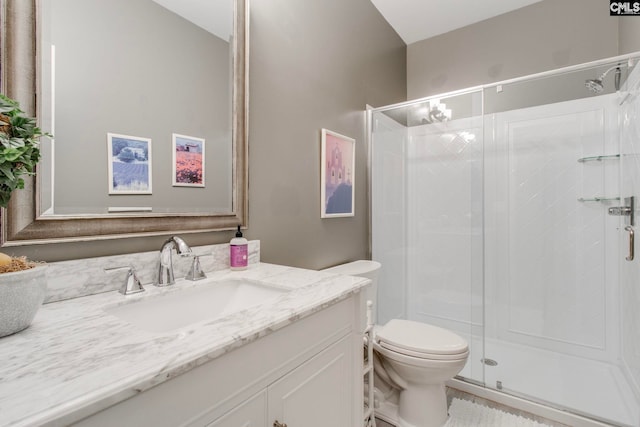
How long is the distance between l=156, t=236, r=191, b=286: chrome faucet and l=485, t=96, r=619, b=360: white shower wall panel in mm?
2196

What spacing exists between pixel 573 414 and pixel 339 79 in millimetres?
2255

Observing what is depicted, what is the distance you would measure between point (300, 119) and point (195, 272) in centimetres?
97

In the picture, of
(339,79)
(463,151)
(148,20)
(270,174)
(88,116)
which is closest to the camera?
(88,116)

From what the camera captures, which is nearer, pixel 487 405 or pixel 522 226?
pixel 487 405

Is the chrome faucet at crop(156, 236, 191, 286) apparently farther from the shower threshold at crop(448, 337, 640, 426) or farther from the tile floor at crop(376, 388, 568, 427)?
the shower threshold at crop(448, 337, 640, 426)

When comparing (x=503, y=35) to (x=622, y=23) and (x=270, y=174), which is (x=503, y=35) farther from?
(x=270, y=174)

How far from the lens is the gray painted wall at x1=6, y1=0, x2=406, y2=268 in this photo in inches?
57.2

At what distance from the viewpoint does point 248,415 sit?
698mm

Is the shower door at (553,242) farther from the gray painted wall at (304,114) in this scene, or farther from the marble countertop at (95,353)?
the marble countertop at (95,353)

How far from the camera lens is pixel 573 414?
5.36ft

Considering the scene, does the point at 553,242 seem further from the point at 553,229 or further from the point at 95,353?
the point at 95,353

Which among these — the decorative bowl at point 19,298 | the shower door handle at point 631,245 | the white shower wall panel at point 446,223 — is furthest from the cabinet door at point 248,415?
the shower door handle at point 631,245

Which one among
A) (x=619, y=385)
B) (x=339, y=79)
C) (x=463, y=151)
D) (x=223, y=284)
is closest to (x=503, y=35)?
(x=463, y=151)

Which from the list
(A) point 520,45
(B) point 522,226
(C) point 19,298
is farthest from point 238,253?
(A) point 520,45
